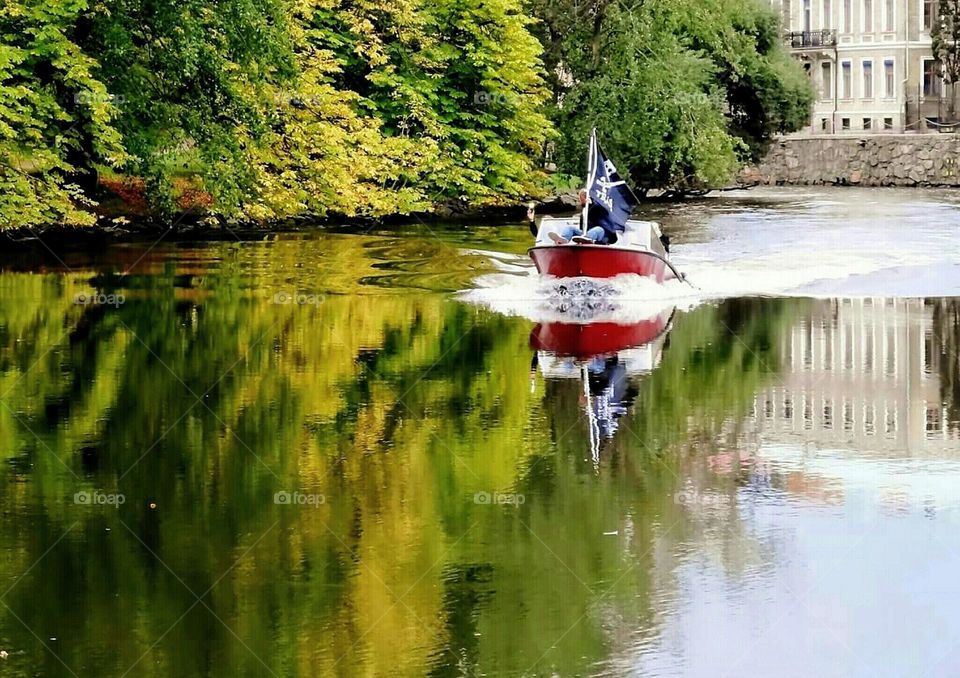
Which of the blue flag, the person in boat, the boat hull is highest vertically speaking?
the blue flag

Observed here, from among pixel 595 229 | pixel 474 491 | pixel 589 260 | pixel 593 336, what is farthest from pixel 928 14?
pixel 474 491

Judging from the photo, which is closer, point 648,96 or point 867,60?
point 648,96

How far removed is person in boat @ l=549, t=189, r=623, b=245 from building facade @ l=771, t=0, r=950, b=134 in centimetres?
6592

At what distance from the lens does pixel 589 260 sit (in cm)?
2925

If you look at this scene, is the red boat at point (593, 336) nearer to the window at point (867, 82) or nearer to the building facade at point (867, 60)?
the building facade at point (867, 60)

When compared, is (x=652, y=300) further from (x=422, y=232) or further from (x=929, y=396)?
(x=422, y=232)

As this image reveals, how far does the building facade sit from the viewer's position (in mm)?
95500

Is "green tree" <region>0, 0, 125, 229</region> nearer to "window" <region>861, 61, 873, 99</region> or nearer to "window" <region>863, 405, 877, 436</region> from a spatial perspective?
"window" <region>863, 405, 877, 436</region>

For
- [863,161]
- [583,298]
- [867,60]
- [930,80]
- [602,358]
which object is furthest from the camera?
[867,60]

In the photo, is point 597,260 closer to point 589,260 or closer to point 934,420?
point 589,260

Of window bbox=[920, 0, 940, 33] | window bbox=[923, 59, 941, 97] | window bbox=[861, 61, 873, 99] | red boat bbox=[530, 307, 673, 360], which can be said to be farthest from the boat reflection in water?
window bbox=[861, 61, 873, 99]

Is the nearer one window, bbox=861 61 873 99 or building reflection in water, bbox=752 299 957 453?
building reflection in water, bbox=752 299 957 453

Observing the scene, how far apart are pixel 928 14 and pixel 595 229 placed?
71.2 metres

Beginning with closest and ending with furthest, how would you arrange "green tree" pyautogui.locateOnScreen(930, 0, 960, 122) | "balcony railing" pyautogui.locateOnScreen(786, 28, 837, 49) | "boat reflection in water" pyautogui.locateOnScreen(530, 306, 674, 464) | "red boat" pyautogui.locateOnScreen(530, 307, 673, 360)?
"boat reflection in water" pyautogui.locateOnScreen(530, 306, 674, 464) < "red boat" pyautogui.locateOnScreen(530, 307, 673, 360) < "green tree" pyautogui.locateOnScreen(930, 0, 960, 122) < "balcony railing" pyautogui.locateOnScreen(786, 28, 837, 49)
